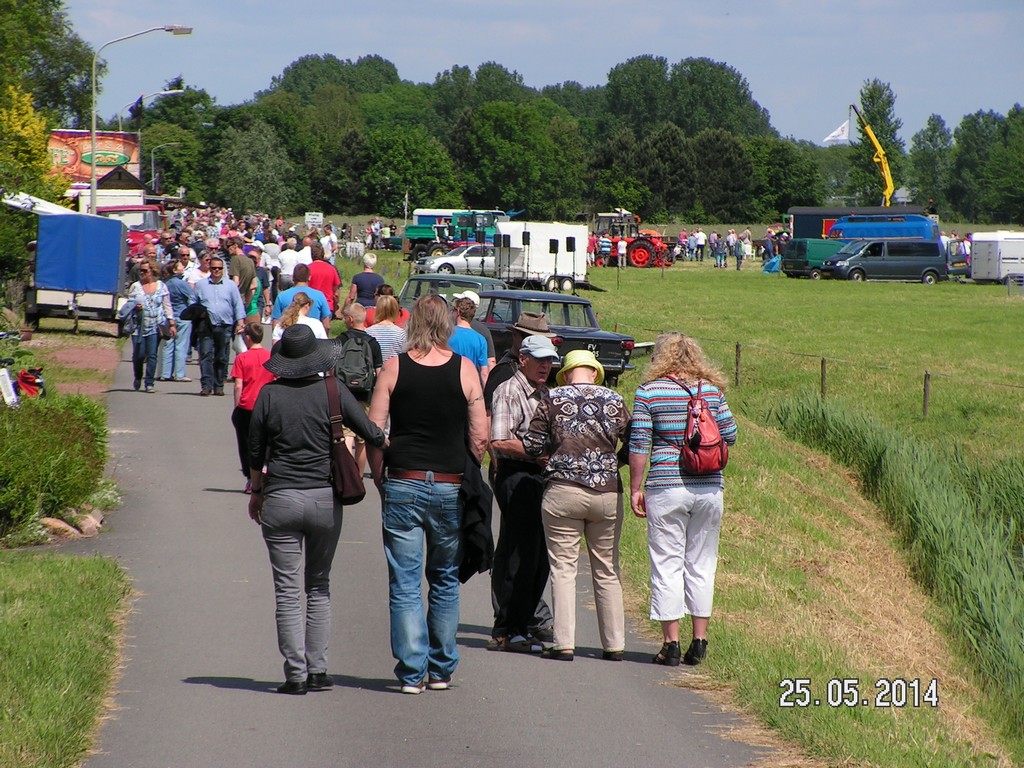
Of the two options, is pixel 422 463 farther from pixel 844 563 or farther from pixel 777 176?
pixel 777 176

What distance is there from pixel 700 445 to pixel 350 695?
2.24 meters

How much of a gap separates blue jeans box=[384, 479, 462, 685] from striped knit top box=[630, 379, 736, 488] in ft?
3.97

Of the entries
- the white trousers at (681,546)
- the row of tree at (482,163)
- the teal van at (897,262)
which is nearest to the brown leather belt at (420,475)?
the white trousers at (681,546)

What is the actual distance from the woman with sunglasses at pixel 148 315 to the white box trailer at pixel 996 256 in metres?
42.8

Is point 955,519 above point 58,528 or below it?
below

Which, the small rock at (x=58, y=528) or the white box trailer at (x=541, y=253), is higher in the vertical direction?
the white box trailer at (x=541, y=253)

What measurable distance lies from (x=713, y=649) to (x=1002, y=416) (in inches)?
646

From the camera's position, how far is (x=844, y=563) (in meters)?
12.3

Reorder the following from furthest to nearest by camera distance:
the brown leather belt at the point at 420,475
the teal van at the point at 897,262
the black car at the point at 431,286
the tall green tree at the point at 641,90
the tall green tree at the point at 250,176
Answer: the tall green tree at the point at 641,90, the tall green tree at the point at 250,176, the teal van at the point at 897,262, the black car at the point at 431,286, the brown leather belt at the point at 420,475

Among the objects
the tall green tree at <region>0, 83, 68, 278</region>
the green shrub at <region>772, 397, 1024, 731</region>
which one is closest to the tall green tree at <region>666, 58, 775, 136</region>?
the tall green tree at <region>0, 83, 68, 278</region>

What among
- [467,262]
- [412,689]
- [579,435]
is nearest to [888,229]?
[467,262]

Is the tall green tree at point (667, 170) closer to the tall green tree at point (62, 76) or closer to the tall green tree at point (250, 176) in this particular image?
the tall green tree at point (250, 176)

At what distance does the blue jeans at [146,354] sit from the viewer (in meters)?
18.1

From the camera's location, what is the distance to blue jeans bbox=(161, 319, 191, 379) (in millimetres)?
19844
